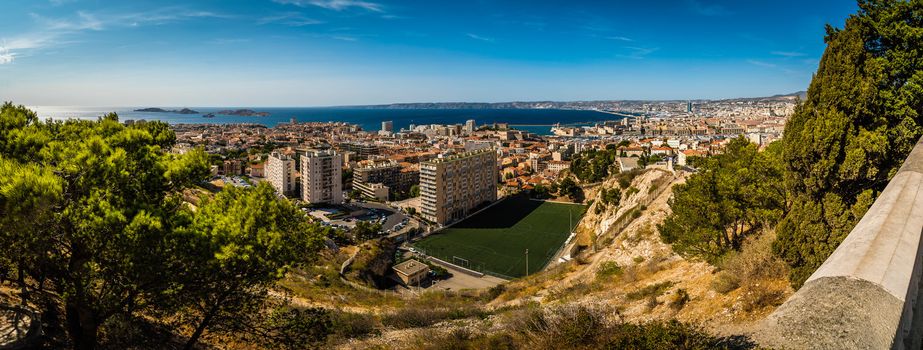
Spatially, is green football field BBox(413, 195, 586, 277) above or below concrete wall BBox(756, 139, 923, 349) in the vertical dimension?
below

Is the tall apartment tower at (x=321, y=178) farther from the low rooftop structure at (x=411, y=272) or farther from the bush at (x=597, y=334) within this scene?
the bush at (x=597, y=334)

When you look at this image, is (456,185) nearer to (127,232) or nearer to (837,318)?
(127,232)

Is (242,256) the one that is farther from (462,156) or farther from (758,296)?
(462,156)

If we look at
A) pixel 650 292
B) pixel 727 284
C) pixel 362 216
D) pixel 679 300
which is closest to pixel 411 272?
pixel 650 292

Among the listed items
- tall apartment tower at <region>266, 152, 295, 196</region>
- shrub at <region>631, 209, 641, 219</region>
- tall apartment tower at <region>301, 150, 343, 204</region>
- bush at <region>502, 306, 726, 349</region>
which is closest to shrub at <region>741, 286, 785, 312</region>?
bush at <region>502, 306, 726, 349</region>

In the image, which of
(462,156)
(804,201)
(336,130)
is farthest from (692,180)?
(336,130)

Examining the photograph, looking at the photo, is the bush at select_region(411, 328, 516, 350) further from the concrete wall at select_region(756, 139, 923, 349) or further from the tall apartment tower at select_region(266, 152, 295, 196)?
the tall apartment tower at select_region(266, 152, 295, 196)
